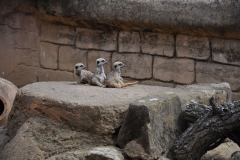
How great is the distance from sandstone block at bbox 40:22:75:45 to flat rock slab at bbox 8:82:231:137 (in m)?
2.87

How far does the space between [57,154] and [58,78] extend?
4168 millimetres

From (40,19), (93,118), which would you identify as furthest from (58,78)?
(93,118)

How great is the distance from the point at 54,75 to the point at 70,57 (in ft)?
1.58

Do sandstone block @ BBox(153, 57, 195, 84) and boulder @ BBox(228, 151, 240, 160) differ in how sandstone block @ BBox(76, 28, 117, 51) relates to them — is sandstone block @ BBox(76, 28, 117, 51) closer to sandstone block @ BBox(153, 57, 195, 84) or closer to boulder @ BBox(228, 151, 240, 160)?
sandstone block @ BBox(153, 57, 195, 84)

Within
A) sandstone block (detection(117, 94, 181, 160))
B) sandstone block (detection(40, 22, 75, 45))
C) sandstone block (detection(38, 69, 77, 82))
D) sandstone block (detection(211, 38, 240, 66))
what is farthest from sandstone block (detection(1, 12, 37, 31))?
sandstone block (detection(117, 94, 181, 160))

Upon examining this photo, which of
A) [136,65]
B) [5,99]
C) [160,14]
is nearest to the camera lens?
[5,99]

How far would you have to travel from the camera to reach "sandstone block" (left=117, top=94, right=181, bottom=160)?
5.45 meters

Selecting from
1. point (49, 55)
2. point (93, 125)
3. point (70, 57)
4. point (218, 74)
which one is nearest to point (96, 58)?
point (70, 57)

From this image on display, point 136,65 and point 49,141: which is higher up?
point 136,65

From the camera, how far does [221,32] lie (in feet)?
26.2

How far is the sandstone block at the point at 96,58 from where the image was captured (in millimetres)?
Answer: 9188

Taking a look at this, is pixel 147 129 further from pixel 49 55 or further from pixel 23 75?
pixel 23 75

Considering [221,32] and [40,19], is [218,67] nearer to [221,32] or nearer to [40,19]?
[221,32]

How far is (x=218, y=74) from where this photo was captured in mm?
8141
